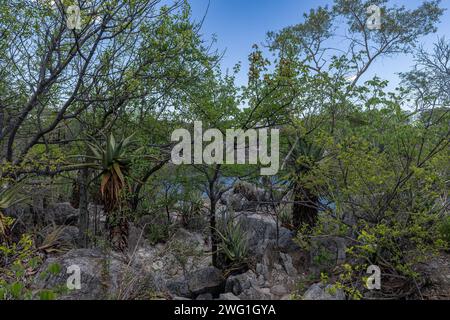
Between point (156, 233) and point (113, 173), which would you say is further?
point (156, 233)

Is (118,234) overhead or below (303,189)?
below

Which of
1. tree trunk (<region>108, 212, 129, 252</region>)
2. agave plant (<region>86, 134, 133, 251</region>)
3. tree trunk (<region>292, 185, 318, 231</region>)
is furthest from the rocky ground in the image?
agave plant (<region>86, 134, 133, 251</region>)

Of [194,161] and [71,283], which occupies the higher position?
[194,161]

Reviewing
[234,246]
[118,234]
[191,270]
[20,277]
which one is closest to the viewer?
[20,277]

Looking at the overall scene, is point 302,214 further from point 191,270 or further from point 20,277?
point 20,277

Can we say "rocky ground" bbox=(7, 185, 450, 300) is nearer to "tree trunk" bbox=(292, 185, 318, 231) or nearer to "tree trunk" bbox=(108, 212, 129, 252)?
"tree trunk" bbox=(108, 212, 129, 252)

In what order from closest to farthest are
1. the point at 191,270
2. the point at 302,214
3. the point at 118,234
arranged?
the point at 118,234 < the point at 191,270 < the point at 302,214

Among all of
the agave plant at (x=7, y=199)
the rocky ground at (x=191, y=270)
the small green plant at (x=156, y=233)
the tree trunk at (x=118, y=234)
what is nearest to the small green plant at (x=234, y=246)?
the rocky ground at (x=191, y=270)

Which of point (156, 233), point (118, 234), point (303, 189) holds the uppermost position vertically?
point (303, 189)

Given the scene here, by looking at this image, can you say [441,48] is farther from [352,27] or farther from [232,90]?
[232,90]

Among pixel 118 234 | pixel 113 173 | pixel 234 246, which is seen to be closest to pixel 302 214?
pixel 234 246
